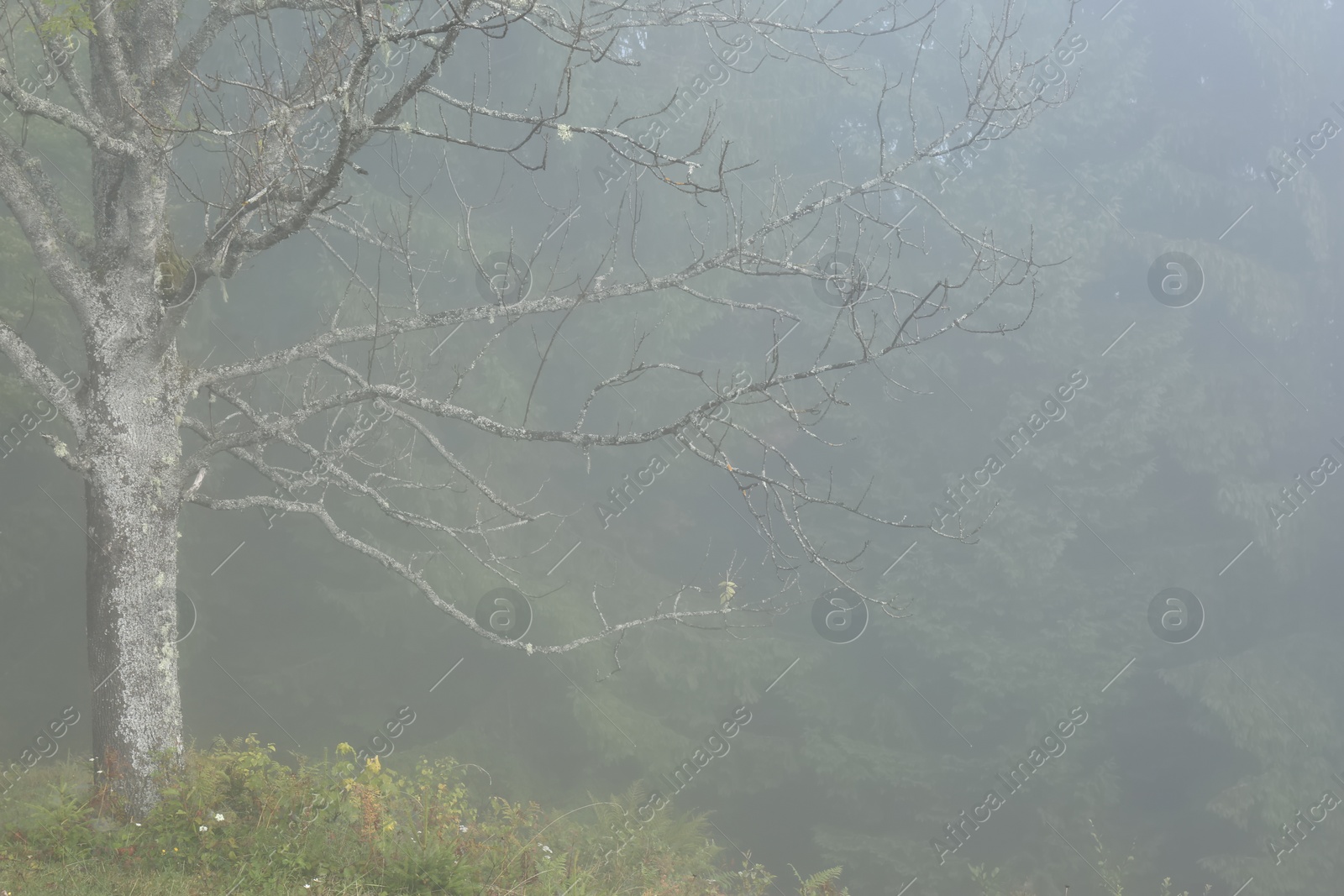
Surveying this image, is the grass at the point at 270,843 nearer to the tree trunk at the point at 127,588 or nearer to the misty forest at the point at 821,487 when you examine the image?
the tree trunk at the point at 127,588

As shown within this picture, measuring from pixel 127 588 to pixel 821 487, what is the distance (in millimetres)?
11222

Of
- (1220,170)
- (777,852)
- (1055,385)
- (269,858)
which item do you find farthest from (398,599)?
(1220,170)

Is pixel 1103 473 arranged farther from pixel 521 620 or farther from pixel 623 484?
pixel 521 620

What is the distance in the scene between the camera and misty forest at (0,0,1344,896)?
10.1 metres

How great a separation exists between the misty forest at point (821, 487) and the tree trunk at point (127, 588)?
1634 mm

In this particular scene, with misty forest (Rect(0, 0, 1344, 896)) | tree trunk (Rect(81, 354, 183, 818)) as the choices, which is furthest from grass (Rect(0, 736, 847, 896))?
misty forest (Rect(0, 0, 1344, 896))

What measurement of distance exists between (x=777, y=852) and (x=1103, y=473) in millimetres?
7580

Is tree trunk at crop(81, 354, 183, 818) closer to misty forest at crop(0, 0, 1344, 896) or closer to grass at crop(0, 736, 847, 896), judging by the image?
grass at crop(0, 736, 847, 896)

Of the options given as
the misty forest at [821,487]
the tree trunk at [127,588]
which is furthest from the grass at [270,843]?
the misty forest at [821,487]

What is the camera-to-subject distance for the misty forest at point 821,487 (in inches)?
397

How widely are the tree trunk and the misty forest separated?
163cm

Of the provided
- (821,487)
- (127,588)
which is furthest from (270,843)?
(821,487)

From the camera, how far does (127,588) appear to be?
13.9 feet

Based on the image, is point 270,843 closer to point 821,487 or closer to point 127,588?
point 127,588
